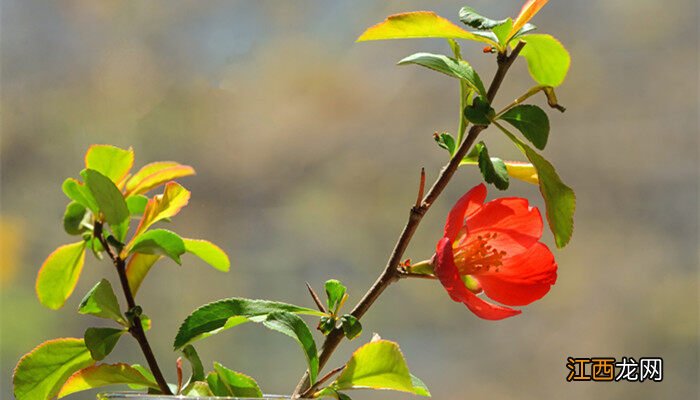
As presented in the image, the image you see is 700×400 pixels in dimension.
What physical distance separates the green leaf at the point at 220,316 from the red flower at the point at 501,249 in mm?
70

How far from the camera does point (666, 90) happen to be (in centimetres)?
143

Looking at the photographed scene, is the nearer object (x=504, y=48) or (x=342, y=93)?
(x=504, y=48)

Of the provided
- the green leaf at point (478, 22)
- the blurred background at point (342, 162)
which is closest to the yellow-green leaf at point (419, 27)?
the green leaf at point (478, 22)

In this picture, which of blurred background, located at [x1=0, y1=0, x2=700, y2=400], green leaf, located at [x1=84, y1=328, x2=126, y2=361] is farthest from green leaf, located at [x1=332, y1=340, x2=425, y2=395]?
blurred background, located at [x1=0, y1=0, x2=700, y2=400]

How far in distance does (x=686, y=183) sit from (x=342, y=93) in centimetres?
61

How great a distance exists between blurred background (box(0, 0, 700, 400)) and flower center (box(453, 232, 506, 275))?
3.41ft

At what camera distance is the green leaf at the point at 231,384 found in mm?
366

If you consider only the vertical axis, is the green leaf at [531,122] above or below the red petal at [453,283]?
above

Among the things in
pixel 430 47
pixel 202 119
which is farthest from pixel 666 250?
pixel 202 119

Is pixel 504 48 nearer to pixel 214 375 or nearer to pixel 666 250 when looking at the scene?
pixel 214 375

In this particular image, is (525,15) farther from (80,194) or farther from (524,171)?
(80,194)

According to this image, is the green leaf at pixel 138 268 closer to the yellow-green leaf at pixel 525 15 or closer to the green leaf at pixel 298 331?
the green leaf at pixel 298 331

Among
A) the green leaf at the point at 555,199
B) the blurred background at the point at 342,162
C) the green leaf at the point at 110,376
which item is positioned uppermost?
the blurred background at the point at 342,162

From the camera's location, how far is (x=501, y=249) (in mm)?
369
